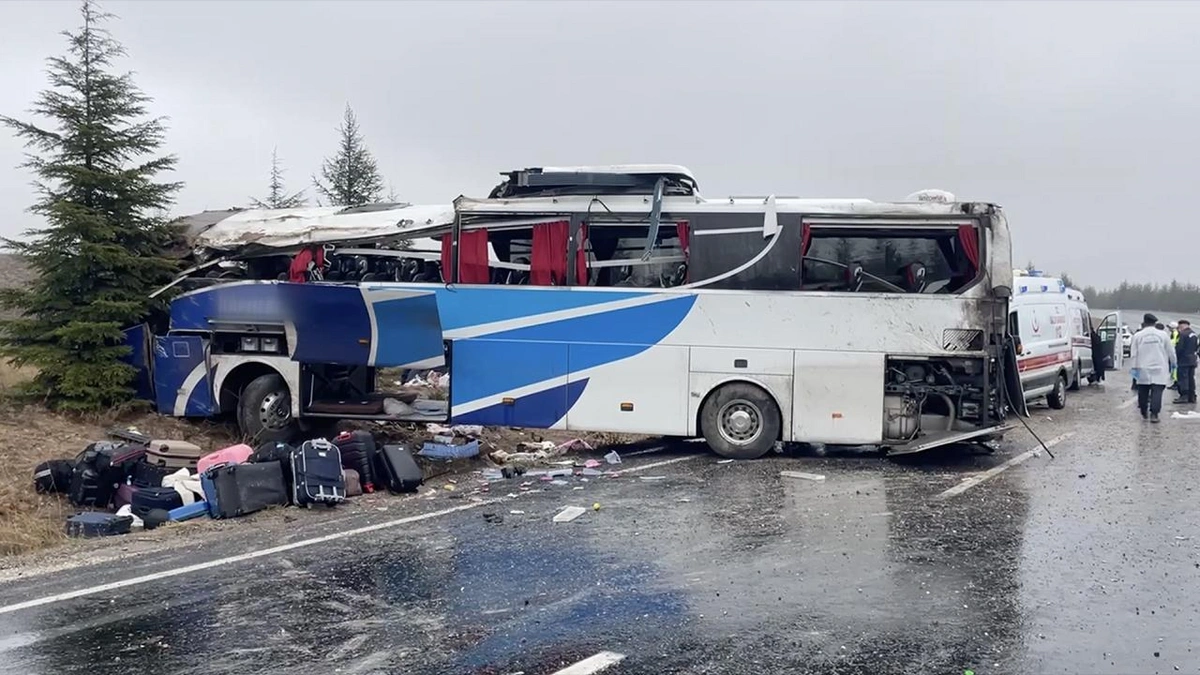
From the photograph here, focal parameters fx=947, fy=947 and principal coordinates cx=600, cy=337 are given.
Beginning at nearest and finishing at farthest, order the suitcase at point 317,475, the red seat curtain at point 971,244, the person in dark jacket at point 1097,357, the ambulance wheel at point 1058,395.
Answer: the suitcase at point 317,475
the red seat curtain at point 971,244
the ambulance wheel at point 1058,395
the person in dark jacket at point 1097,357

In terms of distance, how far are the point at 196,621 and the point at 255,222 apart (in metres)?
8.25

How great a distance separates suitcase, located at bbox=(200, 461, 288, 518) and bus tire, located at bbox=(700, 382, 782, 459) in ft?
16.6

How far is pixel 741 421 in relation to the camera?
37.9 feet

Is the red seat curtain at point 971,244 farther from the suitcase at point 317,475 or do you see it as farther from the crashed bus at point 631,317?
the suitcase at point 317,475

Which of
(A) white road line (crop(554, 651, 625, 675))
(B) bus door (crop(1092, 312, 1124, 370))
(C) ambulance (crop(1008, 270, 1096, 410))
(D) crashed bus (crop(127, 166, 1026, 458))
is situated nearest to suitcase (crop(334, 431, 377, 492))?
(D) crashed bus (crop(127, 166, 1026, 458))

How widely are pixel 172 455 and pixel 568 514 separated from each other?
4602mm

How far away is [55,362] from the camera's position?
484 inches

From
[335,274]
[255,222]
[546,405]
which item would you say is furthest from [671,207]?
[255,222]

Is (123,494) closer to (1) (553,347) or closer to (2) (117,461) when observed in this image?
(2) (117,461)

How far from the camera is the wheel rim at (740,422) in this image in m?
11.5

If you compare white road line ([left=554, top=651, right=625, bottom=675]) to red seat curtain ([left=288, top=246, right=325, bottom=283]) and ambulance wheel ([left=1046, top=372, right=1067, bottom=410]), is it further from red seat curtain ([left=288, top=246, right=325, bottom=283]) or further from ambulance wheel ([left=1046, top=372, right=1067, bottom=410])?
ambulance wheel ([left=1046, top=372, right=1067, bottom=410])

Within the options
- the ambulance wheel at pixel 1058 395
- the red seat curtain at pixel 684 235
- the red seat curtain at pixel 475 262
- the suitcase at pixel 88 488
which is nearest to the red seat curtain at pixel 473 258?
the red seat curtain at pixel 475 262

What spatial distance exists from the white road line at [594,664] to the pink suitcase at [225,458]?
6203 millimetres

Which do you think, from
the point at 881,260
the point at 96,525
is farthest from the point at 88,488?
the point at 881,260
